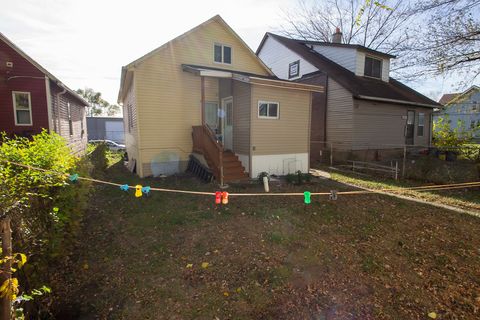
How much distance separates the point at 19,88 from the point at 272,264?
13.5 meters

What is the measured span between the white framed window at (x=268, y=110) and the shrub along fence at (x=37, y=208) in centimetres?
689

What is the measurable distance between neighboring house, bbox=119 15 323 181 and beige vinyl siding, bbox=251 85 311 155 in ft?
0.12

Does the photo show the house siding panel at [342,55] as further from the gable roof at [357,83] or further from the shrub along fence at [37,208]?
the shrub along fence at [37,208]

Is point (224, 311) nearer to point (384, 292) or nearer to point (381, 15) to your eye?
point (384, 292)

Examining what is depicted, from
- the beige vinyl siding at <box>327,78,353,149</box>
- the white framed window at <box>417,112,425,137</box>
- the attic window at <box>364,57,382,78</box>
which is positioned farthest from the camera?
the white framed window at <box>417,112,425,137</box>

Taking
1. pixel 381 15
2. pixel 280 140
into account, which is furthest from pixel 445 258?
pixel 381 15

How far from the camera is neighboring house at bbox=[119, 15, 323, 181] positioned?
951 cm

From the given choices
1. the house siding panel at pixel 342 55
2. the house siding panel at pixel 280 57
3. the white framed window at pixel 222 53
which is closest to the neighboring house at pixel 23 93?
the white framed window at pixel 222 53

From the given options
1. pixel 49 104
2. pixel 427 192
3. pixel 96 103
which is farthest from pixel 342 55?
pixel 96 103

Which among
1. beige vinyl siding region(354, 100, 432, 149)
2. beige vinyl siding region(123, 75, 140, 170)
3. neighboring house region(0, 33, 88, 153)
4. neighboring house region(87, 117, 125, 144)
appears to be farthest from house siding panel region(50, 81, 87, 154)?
neighboring house region(87, 117, 125, 144)

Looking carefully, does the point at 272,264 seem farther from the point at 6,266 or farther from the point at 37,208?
the point at 37,208

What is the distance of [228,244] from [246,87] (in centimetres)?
651

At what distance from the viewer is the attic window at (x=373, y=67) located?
17453 millimetres

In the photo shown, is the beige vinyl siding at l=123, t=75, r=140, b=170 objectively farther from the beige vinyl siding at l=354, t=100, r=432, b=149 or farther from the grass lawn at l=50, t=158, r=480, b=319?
the beige vinyl siding at l=354, t=100, r=432, b=149
